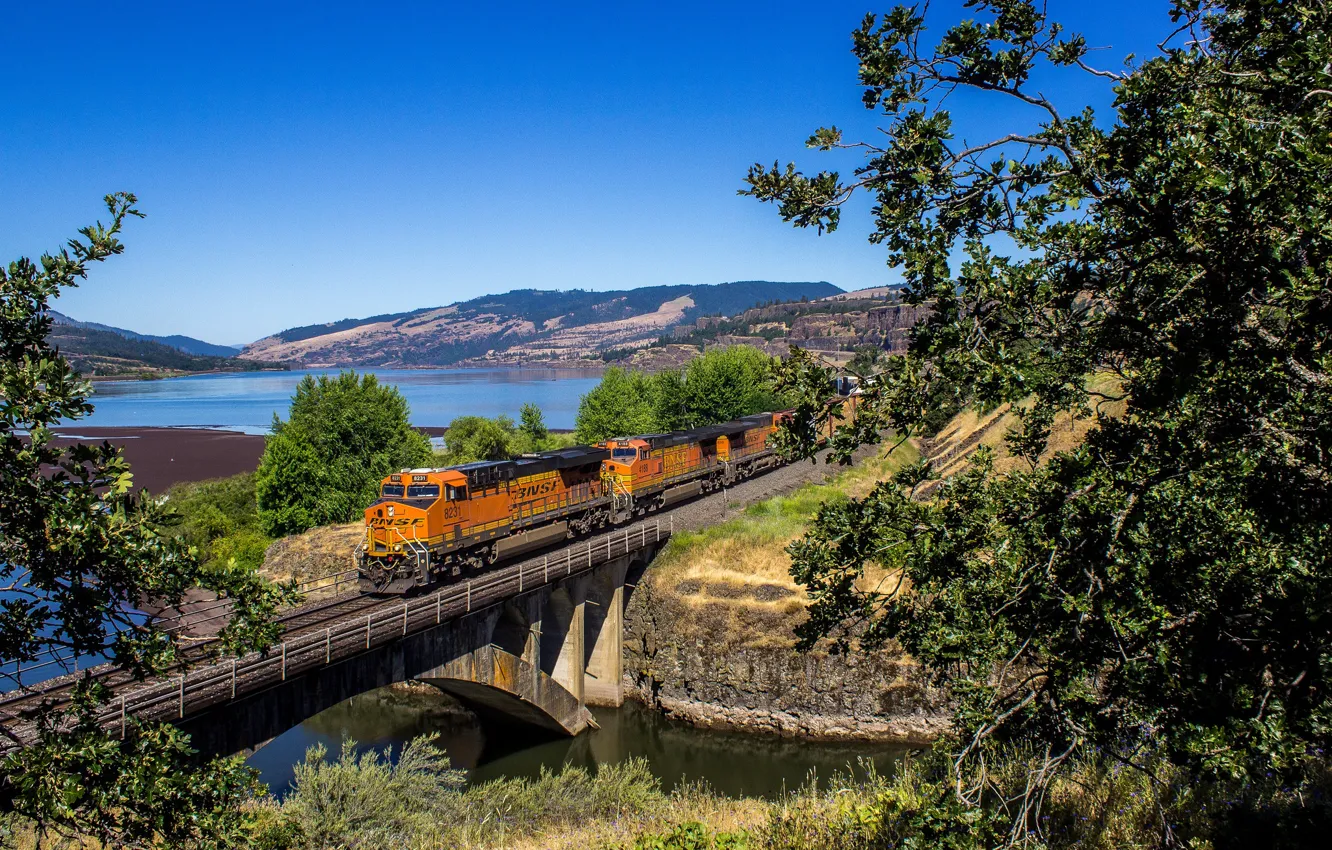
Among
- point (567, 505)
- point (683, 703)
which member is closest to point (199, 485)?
point (567, 505)

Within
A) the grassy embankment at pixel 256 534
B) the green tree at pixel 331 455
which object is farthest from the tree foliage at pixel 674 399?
the green tree at pixel 331 455

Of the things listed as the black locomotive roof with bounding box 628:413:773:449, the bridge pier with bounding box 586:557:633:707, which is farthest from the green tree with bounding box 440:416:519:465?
the bridge pier with bounding box 586:557:633:707

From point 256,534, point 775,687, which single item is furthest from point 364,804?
point 256,534

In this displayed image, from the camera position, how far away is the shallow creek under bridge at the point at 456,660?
55.2 ft

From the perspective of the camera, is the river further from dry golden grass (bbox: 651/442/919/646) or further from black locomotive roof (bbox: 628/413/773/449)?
black locomotive roof (bbox: 628/413/773/449)

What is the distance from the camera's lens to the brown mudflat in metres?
84.1

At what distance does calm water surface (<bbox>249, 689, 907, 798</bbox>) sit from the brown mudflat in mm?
50730

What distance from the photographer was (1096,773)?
13.1 meters

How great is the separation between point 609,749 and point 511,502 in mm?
9912

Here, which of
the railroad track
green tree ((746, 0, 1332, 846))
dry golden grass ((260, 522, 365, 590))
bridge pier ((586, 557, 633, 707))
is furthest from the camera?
dry golden grass ((260, 522, 365, 590))

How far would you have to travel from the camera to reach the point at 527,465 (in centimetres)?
3262

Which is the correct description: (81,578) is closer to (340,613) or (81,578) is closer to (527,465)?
(340,613)

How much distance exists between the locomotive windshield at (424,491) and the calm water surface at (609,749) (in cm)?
840

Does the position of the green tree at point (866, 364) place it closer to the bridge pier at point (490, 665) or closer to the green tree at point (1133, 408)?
the green tree at point (1133, 408)
